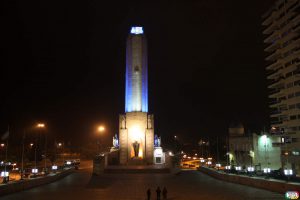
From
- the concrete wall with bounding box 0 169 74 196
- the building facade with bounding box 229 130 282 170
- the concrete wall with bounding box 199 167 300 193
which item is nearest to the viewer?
the concrete wall with bounding box 199 167 300 193

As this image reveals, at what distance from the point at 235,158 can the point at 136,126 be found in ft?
93.3

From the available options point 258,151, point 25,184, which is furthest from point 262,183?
point 258,151

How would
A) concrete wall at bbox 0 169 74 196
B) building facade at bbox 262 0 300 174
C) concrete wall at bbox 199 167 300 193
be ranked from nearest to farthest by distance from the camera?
1. concrete wall at bbox 199 167 300 193
2. concrete wall at bbox 0 169 74 196
3. building facade at bbox 262 0 300 174

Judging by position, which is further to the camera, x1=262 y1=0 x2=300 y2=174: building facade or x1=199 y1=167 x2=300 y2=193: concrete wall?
x1=262 y1=0 x2=300 y2=174: building facade

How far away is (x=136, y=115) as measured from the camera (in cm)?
6197

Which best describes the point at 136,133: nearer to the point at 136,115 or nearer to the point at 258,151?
the point at 136,115

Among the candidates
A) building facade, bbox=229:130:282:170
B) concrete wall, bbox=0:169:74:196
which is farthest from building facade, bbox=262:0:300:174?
concrete wall, bbox=0:169:74:196

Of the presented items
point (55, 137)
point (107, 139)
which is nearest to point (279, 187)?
point (55, 137)

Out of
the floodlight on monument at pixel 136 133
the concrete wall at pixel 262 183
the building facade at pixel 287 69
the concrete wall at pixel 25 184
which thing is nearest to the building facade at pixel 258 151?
the building facade at pixel 287 69

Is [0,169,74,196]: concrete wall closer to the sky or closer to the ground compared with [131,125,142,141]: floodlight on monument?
closer to the ground

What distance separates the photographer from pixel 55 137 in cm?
8806

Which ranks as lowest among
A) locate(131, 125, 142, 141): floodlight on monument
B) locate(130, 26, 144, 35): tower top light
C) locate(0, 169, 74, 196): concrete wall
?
locate(0, 169, 74, 196): concrete wall

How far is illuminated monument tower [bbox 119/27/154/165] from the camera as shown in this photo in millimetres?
61531

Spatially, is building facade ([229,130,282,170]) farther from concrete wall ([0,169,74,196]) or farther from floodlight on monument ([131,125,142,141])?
concrete wall ([0,169,74,196])
